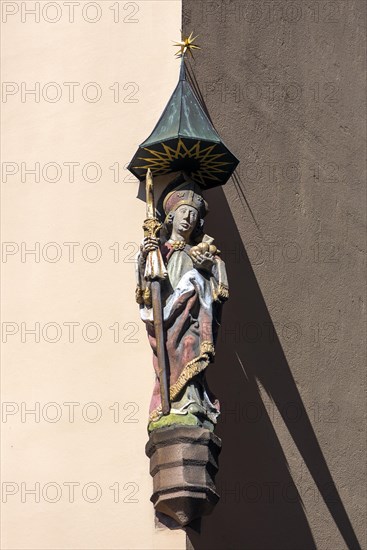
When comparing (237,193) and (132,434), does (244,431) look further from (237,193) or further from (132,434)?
(237,193)

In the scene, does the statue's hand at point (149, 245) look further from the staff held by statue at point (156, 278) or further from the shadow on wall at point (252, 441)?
the shadow on wall at point (252, 441)

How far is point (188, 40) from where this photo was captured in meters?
9.95

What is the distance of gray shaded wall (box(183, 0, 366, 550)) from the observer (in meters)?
9.88

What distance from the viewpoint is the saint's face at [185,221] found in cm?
947

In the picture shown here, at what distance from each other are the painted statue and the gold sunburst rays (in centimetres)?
23

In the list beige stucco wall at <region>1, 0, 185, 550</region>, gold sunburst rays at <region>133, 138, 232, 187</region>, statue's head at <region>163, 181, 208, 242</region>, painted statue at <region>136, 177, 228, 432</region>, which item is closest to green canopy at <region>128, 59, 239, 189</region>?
gold sunburst rays at <region>133, 138, 232, 187</region>

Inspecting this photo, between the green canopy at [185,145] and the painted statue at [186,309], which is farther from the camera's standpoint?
the green canopy at [185,145]

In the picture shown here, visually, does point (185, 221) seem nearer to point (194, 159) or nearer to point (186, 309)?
point (194, 159)

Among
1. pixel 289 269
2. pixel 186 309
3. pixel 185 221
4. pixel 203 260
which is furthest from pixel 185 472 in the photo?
pixel 289 269

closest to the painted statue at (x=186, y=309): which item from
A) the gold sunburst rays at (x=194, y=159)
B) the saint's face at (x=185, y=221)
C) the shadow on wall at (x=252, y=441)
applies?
the saint's face at (x=185, y=221)

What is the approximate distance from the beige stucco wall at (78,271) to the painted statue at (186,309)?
1.76 ft

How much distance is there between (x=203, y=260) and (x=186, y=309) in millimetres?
271

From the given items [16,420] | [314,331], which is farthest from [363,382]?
[16,420]

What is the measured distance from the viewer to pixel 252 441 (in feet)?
32.5
